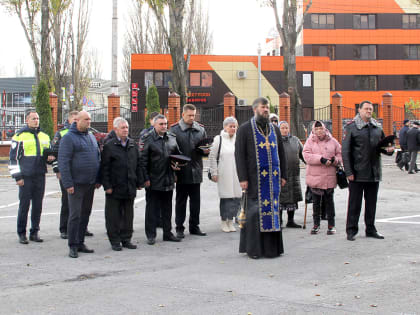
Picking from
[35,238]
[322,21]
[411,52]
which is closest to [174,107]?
[35,238]

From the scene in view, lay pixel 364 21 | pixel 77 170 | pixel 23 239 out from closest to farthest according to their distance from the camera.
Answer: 1. pixel 77 170
2. pixel 23 239
3. pixel 364 21

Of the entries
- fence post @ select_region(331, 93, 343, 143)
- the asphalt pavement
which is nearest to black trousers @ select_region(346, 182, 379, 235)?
the asphalt pavement

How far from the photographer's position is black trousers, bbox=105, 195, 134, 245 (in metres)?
7.95

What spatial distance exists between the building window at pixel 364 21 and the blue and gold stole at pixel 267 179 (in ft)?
175

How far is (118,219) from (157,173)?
0.96 meters

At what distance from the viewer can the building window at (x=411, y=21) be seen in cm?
5794

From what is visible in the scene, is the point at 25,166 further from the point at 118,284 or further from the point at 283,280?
the point at 283,280

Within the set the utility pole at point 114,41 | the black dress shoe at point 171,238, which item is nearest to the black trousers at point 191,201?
the black dress shoe at point 171,238

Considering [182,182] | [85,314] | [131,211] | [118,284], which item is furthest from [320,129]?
[85,314]

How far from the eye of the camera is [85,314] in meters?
4.88

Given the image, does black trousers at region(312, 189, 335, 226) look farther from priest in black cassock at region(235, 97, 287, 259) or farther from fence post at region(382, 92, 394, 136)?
fence post at region(382, 92, 394, 136)

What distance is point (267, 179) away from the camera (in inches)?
292

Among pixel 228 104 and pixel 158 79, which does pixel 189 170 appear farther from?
pixel 158 79

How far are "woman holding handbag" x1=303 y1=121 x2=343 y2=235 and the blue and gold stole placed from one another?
156cm
